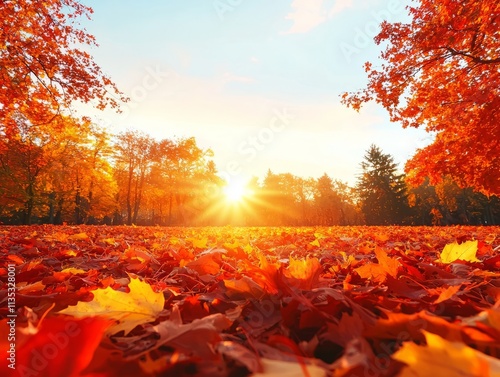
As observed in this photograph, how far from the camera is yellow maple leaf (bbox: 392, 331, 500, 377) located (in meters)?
0.41

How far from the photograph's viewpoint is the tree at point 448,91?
6754mm

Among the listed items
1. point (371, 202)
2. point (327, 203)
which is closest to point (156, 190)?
point (371, 202)

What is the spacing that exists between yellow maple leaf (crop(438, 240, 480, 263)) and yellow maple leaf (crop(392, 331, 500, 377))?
157cm

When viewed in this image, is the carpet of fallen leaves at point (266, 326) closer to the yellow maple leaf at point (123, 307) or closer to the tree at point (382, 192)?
the yellow maple leaf at point (123, 307)

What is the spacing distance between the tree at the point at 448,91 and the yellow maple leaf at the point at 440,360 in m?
7.89

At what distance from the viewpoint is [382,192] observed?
38156 millimetres

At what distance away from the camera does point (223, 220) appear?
43438mm

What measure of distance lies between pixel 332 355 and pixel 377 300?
1.26 feet

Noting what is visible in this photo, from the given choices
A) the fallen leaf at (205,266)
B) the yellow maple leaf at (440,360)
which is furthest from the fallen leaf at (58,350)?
the fallen leaf at (205,266)

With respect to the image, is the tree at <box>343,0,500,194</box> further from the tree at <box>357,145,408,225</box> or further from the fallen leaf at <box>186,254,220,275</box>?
the tree at <box>357,145,408,225</box>

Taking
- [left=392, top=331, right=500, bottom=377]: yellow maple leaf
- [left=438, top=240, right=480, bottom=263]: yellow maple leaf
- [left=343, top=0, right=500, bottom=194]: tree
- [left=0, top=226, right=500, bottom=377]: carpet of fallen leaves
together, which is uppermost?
[left=343, top=0, right=500, bottom=194]: tree

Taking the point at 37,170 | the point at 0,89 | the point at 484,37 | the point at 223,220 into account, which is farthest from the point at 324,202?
the point at 0,89

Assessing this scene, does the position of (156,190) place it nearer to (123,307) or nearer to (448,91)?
(448,91)

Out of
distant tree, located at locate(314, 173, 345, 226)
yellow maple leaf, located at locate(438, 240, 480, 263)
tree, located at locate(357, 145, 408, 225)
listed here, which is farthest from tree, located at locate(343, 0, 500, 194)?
distant tree, located at locate(314, 173, 345, 226)
